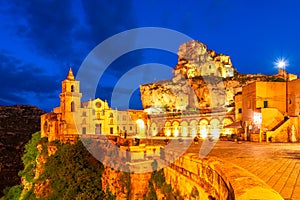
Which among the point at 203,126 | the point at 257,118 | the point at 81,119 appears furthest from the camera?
the point at 81,119

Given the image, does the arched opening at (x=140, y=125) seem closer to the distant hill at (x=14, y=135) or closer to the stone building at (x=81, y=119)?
the stone building at (x=81, y=119)

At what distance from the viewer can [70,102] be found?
42344mm

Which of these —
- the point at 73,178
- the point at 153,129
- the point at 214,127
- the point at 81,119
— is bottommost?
the point at 73,178

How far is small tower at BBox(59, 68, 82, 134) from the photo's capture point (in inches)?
1636

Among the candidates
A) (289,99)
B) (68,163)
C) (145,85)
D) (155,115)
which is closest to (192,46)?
(145,85)

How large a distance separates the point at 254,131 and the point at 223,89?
120ft

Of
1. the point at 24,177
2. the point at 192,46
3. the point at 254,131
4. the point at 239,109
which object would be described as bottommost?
the point at 24,177

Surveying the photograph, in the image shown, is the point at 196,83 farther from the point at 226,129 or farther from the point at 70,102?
the point at 70,102

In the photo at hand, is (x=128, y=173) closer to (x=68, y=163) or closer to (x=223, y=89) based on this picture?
(x=68, y=163)

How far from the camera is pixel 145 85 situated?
7175cm

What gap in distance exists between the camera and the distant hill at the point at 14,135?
45.0 m

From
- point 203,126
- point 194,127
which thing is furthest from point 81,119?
point 203,126

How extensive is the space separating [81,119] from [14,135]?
917 inches

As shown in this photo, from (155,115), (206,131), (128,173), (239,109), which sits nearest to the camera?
(128,173)
